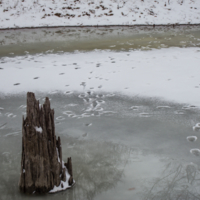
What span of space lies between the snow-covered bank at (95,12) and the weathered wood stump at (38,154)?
53.1 ft

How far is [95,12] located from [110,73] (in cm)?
1516

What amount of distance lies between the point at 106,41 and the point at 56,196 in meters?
9.26

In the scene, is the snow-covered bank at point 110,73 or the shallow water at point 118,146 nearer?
the shallow water at point 118,146

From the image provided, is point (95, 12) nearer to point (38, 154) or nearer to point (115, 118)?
point (115, 118)

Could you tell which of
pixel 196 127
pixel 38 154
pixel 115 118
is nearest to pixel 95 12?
pixel 115 118

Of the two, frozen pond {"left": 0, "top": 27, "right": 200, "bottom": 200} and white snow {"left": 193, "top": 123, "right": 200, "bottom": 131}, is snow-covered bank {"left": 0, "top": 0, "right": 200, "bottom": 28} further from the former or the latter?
white snow {"left": 193, "top": 123, "right": 200, "bottom": 131}

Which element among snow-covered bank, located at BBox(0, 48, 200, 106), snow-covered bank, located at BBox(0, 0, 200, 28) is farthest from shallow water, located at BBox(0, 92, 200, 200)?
snow-covered bank, located at BBox(0, 0, 200, 28)

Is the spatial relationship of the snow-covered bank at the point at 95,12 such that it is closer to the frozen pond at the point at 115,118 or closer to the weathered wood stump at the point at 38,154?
the frozen pond at the point at 115,118

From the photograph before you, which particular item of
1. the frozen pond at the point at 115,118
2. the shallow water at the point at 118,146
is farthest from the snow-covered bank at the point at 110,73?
the shallow water at the point at 118,146

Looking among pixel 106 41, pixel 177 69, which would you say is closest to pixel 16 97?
pixel 177 69

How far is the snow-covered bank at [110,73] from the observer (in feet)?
17.2

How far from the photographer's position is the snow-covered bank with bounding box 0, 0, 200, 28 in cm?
1827

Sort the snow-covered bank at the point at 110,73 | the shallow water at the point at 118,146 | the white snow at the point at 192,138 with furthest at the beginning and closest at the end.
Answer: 1. the snow-covered bank at the point at 110,73
2. the white snow at the point at 192,138
3. the shallow water at the point at 118,146

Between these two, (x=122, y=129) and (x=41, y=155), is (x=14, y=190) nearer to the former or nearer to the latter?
(x=41, y=155)
